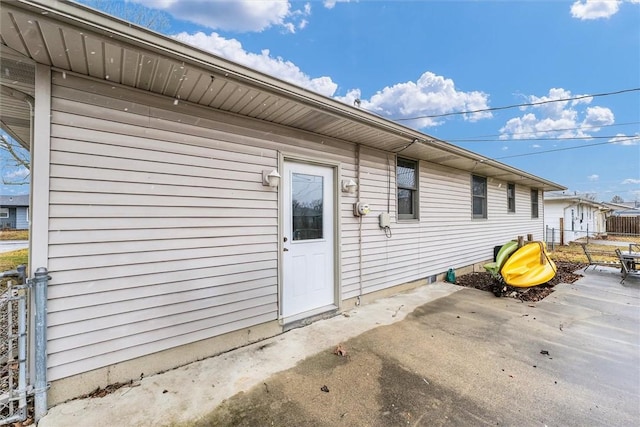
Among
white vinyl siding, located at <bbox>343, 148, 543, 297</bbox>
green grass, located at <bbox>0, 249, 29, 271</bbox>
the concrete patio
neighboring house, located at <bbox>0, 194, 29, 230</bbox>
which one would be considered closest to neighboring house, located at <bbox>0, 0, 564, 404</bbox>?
white vinyl siding, located at <bbox>343, 148, 543, 297</bbox>

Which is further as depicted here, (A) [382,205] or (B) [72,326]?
(A) [382,205]

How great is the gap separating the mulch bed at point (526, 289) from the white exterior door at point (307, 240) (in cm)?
334

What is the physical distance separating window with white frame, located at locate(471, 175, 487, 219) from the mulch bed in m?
1.68

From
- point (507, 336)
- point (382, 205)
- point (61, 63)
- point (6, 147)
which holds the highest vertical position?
point (6, 147)

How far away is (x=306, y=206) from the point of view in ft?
12.0

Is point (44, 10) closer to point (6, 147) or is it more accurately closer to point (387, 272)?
point (387, 272)

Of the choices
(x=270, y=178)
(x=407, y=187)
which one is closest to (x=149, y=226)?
(x=270, y=178)

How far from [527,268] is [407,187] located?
104 inches

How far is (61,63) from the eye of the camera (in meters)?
1.96

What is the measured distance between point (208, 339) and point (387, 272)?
308 centimetres

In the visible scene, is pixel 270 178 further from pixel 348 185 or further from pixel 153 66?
pixel 153 66

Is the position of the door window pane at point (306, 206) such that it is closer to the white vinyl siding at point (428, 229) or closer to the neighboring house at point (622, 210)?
the white vinyl siding at point (428, 229)

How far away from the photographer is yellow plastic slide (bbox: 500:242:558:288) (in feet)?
15.7

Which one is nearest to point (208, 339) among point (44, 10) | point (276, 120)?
point (276, 120)
